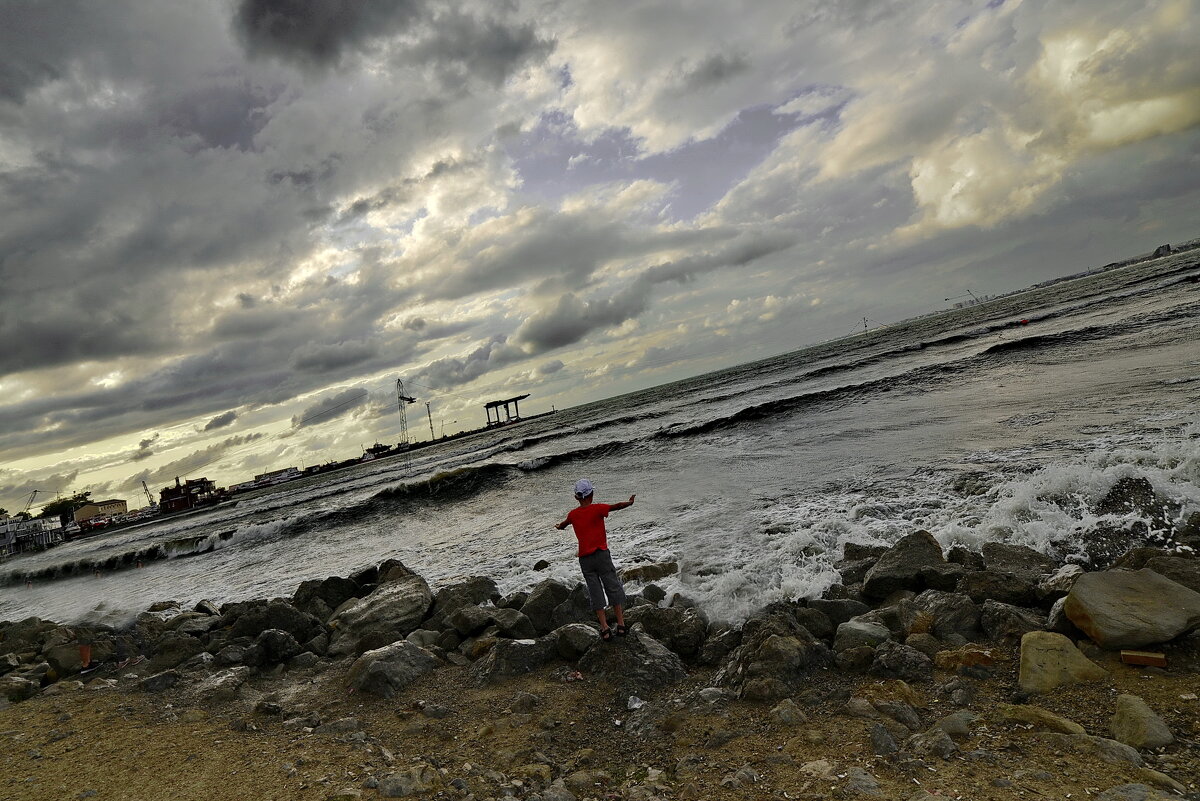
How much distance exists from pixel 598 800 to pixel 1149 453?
984cm

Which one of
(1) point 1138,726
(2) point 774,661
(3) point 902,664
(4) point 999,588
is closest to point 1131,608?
(4) point 999,588

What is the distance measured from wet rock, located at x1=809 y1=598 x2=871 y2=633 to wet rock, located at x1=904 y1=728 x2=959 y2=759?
2.21m

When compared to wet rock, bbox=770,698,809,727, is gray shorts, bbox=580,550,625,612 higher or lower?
higher

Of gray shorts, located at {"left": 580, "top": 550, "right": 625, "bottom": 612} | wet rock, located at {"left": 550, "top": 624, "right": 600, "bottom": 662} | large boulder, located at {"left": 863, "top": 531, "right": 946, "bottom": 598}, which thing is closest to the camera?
wet rock, located at {"left": 550, "top": 624, "right": 600, "bottom": 662}

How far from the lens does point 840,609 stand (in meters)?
6.30

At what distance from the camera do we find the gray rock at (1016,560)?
6383 millimetres

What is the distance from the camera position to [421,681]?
6559mm

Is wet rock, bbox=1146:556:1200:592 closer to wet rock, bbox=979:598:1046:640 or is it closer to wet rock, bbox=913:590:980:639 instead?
wet rock, bbox=979:598:1046:640

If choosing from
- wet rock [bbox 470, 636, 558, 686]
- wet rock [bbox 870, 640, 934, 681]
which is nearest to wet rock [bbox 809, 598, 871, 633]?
wet rock [bbox 870, 640, 934, 681]

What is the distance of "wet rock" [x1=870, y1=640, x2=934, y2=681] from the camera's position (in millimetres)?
4785

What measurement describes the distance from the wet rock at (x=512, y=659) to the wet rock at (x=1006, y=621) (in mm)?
4485

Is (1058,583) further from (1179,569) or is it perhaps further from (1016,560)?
(1016,560)

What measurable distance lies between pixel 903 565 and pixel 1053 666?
2.41 meters

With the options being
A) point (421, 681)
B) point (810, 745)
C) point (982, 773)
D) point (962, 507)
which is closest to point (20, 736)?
point (421, 681)
